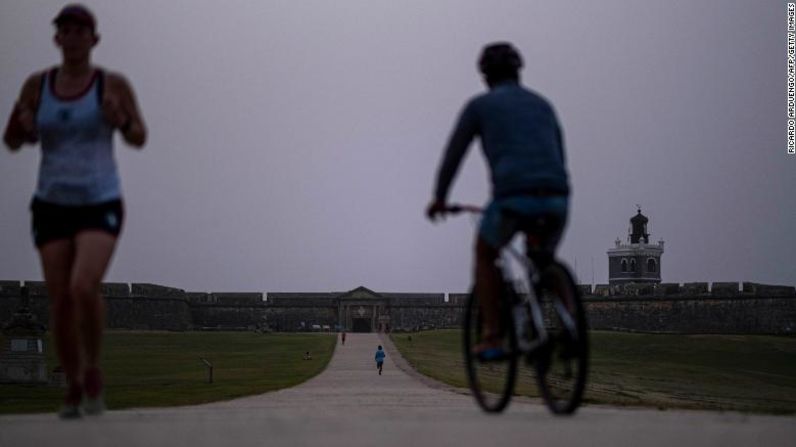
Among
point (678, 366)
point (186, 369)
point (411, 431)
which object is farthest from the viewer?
point (678, 366)

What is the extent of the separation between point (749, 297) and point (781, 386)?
3497cm

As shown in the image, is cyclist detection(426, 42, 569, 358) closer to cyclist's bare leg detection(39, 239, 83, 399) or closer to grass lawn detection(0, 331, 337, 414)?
cyclist's bare leg detection(39, 239, 83, 399)

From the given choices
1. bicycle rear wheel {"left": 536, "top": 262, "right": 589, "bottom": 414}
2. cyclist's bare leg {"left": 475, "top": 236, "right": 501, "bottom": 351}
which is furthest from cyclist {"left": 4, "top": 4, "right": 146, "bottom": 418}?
bicycle rear wheel {"left": 536, "top": 262, "right": 589, "bottom": 414}

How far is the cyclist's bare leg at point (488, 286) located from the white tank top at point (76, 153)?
159cm

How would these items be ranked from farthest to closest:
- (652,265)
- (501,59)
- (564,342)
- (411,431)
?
(652,265) → (501,59) → (564,342) → (411,431)

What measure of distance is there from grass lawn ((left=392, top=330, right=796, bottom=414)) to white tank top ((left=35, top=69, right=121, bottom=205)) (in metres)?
13.5

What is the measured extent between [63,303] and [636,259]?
296 feet

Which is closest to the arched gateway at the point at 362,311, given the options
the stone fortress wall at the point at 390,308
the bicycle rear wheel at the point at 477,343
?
the stone fortress wall at the point at 390,308

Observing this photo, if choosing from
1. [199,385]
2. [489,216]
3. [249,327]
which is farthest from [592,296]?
[489,216]

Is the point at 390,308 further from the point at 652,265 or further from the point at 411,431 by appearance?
the point at 411,431

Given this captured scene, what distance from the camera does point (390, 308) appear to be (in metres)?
85.0

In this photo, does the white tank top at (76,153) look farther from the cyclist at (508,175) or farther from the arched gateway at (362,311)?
the arched gateway at (362,311)

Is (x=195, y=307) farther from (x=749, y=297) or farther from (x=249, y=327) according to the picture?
(x=749, y=297)

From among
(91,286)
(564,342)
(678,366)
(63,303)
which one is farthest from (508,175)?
(678,366)
